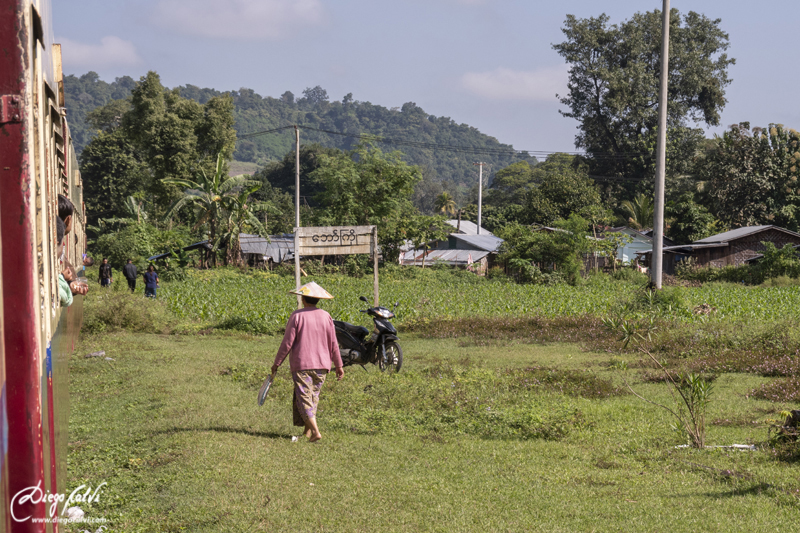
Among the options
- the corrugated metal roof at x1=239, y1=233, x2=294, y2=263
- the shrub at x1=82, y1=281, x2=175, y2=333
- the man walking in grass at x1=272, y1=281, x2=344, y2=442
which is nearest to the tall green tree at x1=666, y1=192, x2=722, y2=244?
the corrugated metal roof at x1=239, y1=233, x2=294, y2=263

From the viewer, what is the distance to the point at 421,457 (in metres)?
6.19

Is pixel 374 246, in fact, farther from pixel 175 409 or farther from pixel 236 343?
pixel 175 409

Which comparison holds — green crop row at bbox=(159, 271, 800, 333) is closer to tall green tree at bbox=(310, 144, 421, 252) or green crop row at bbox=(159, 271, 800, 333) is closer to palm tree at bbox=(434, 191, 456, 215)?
Result: tall green tree at bbox=(310, 144, 421, 252)

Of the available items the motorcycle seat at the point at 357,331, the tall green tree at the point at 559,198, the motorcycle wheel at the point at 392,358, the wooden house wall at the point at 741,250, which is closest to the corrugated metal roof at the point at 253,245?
the tall green tree at the point at 559,198

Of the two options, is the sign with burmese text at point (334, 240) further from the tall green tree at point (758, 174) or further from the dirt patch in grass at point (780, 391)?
the tall green tree at point (758, 174)

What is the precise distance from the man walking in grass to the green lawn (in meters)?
0.32

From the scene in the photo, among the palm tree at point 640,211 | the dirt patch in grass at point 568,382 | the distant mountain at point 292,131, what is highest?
the distant mountain at point 292,131

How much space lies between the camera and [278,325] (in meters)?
16.3

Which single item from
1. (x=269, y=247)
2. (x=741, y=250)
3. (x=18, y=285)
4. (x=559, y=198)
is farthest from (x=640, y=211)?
(x=18, y=285)

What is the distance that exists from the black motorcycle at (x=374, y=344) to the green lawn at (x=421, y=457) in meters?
0.85

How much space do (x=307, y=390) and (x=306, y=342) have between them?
1.61 feet

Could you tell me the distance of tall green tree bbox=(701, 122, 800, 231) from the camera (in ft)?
132

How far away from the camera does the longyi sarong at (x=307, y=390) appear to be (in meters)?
6.59

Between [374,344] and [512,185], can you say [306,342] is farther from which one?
[512,185]
